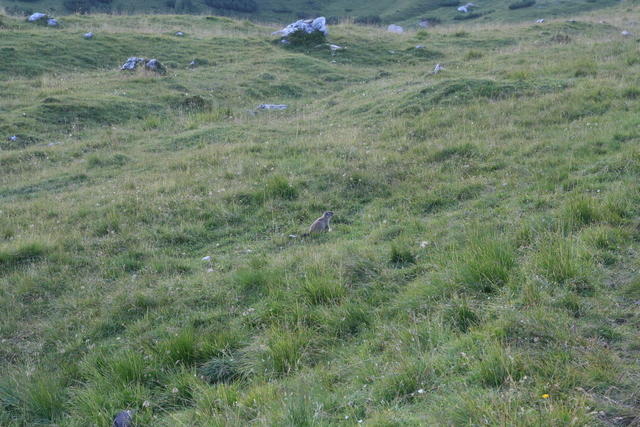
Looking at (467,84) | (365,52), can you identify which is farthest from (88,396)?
(365,52)

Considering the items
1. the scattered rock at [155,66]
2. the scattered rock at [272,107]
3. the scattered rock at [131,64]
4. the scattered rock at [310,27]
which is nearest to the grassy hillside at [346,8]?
the scattered rock at [310,27]

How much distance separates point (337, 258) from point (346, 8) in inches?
3012

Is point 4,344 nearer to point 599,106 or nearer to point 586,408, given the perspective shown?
point 586,408

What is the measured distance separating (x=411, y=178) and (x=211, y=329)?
5669mm

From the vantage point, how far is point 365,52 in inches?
1155

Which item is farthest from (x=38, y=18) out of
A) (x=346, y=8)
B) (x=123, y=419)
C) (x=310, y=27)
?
(x=346, y=8)

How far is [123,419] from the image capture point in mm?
4941

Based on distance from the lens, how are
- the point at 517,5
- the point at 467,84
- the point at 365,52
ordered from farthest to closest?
the point at 517,5, the point at 365,52, the point at 467,84

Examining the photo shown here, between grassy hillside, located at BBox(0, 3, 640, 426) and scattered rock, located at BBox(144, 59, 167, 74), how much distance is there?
17.9 ft

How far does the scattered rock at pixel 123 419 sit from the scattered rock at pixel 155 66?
2094 centimetres

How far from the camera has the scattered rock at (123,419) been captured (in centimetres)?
492

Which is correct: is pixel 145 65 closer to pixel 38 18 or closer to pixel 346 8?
pixel 38 18

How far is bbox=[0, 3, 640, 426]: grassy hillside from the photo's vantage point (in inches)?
176

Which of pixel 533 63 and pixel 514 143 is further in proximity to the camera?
pixel 533 63
